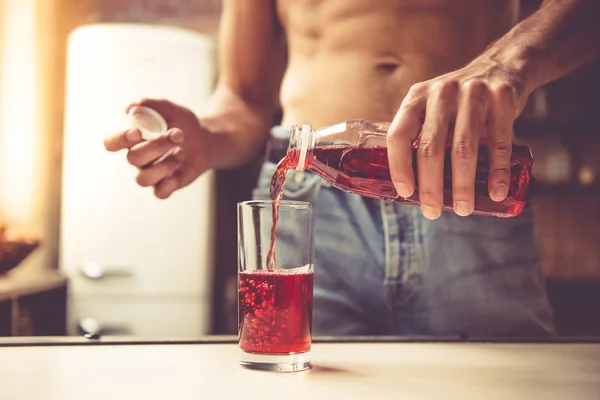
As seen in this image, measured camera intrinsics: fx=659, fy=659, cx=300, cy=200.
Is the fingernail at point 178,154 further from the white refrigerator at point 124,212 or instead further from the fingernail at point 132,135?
the white refrigerator at point 124,212

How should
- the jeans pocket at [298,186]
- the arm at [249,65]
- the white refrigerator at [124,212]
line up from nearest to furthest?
Result: the jeans pocket at [298,186]
the arm at [249,65]
the white refrigerator at [124,212]

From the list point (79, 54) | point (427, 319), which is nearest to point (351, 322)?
point (427, 319)

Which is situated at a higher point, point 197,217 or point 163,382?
point 197,217

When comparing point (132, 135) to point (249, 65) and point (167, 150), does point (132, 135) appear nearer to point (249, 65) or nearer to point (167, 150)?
point (167, 150)

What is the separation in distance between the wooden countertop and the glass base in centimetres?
1

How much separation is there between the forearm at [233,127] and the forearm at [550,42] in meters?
0.58

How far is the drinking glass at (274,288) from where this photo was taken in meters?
0.75

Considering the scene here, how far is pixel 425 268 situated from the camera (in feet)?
3.67

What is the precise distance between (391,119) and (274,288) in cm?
43

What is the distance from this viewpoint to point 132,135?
103cm

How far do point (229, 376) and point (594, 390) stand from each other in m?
0.39

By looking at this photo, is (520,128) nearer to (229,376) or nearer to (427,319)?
(427,319)

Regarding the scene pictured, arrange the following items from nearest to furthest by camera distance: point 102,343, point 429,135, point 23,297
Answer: point 429,135, point 102,343, point 23,297

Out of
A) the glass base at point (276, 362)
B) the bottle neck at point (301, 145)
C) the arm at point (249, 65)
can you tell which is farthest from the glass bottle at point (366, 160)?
the arm at point (249, 65)
